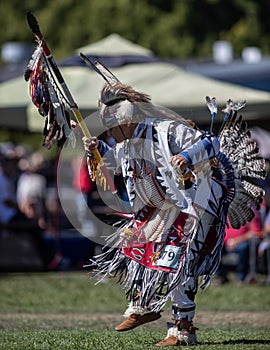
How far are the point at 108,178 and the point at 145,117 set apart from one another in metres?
0.61

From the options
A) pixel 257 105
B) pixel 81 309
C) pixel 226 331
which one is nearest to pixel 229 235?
pixel 257 105

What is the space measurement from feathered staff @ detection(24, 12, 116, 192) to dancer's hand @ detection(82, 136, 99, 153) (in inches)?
1.6

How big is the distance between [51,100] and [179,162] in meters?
1.24

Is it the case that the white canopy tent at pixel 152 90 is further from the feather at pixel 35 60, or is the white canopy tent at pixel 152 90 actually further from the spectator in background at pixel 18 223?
the feather at pixel 35 60

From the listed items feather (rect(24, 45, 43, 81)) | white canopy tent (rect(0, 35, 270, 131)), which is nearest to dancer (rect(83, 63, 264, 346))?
feather (rect(24, 45, 43, 81))

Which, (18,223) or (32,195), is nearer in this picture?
(18,223)

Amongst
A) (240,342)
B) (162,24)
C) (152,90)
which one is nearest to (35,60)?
(240,342)

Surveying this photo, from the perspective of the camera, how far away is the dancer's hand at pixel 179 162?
6570 millimetres

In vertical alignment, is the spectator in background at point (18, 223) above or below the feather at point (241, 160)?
below

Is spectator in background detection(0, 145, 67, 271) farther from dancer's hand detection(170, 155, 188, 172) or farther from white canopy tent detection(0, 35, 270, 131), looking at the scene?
dancer's hand detection(170, 155, 188, 172)

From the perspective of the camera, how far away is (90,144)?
7.07 m

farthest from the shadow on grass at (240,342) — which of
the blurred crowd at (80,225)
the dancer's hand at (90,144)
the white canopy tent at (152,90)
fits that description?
the white canopy tent at (152,90)

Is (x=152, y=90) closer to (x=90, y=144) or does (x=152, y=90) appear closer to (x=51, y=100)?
(x=51, y=100)

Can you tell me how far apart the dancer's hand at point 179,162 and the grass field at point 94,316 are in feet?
4.21
